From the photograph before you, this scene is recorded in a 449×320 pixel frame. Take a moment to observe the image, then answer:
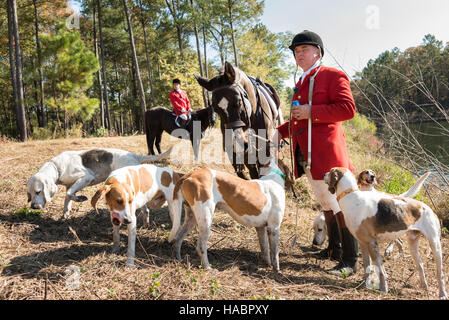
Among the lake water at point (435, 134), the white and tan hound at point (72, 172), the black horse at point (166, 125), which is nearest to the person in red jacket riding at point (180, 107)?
the black horse at point (166, 125)

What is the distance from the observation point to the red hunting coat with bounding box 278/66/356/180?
3.12m

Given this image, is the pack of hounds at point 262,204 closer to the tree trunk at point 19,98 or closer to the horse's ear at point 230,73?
the horse's ear at point 230,73

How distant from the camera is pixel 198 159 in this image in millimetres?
10039

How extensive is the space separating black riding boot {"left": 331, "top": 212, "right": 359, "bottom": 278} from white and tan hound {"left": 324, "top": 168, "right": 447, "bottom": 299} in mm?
404

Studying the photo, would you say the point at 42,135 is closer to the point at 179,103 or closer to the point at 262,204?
the point at 179,103

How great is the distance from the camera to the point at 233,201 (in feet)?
11.0

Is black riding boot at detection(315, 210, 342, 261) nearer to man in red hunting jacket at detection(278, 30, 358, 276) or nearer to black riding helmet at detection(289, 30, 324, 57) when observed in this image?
man in red hunting jacket at detection(278, 30, 358, 276)

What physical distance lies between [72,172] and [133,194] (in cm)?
199

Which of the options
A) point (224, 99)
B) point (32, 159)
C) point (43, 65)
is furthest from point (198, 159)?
point (43, 65)

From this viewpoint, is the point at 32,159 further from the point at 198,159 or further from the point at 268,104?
the point at 268,104

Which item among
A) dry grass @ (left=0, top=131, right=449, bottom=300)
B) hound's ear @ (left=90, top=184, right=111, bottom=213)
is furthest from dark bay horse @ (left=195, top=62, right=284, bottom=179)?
hound's ear @ (left=90, top=184, right=111, bottom=213)

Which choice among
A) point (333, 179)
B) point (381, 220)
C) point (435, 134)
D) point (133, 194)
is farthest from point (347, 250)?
point (435, 134)

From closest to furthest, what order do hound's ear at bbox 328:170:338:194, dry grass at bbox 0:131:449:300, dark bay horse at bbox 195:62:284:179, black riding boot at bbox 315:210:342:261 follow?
dry grass at bbox 0:131:449:300 < hound's ear at bbox 328:170:338:194 < black riding boot at bbox 315:210:342:261 < dark bay horse at bbox 195:62:284:179
